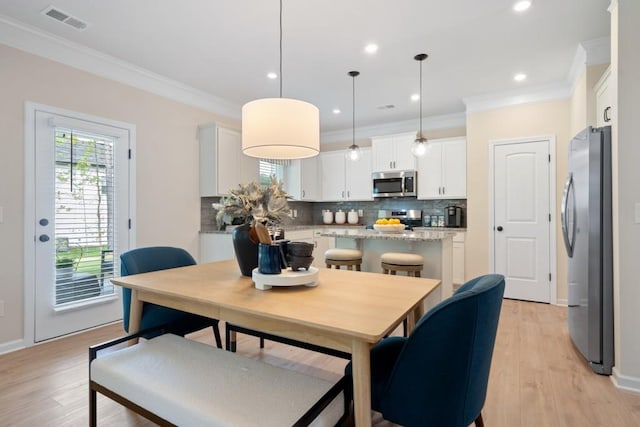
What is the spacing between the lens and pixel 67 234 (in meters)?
3.03

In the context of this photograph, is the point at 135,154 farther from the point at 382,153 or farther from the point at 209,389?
the point at 382,153

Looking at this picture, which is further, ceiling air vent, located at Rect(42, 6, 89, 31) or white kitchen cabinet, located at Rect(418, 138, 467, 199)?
white kitchen cabinet, located at Rect(418, 138, 467, 199)

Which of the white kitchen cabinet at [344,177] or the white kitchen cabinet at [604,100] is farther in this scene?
the white kitchen cabinet at [344,177]

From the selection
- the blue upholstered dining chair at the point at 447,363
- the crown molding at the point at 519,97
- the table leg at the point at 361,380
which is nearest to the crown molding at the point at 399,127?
the crown molding at the point at 519,97

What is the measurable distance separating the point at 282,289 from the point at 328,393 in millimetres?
547

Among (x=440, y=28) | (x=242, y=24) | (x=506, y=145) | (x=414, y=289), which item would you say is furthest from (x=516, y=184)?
(x=242, y=24)

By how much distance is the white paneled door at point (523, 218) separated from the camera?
406cm

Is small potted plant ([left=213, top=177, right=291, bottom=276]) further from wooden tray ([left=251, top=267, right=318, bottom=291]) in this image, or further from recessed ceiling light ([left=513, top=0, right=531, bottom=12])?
recessed ceiling light ([left=513, top=0, right=531, bottom=12])

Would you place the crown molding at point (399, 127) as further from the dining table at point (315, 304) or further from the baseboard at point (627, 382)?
the dining table at point (315, 304)

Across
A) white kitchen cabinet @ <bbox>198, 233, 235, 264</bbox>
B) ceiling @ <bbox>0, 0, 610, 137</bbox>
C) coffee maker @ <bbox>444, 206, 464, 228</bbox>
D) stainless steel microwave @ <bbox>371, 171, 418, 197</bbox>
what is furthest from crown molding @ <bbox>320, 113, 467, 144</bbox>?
white kitchen cabinet @ <bbox>198, 233, 235, 264</bbox>

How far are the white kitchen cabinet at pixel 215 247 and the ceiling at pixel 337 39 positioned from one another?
1.84 m

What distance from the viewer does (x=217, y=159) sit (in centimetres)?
417

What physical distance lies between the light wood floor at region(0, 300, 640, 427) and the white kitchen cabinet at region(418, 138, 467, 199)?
2330mm

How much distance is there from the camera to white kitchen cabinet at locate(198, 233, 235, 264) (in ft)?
13.5
